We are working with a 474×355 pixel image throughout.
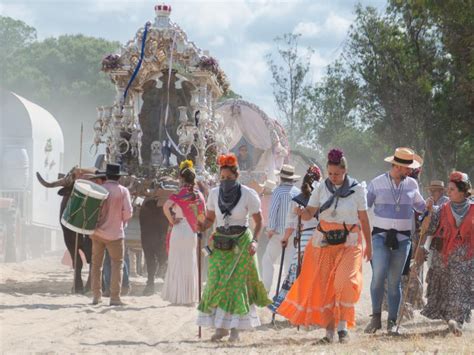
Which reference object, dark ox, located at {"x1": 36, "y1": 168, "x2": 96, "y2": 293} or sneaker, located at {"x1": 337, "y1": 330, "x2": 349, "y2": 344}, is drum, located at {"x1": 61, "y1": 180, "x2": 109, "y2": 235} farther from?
sneaker, located at {"x1": 337, "y1": 330, "x2": 349, "y2": 344}

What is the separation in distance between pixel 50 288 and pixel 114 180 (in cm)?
350

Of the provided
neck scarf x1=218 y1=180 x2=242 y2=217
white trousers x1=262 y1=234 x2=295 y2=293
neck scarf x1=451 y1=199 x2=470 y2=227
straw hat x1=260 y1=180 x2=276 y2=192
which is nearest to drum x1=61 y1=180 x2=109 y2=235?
white trousers x1=262 y1=234 x2=295 y2=293

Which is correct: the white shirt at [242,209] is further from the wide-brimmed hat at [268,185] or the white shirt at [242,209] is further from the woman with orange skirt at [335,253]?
the wide-brimmed hat at [268,185]

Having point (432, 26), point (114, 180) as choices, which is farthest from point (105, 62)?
point (432, 26)

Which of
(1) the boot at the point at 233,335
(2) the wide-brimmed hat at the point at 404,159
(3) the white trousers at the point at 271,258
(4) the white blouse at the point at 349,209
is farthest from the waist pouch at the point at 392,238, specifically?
(3) the white trousers at the point at 271,258

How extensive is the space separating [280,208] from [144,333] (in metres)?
3.11

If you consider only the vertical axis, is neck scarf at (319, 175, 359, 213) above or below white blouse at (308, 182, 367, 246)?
above

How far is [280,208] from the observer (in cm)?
1286

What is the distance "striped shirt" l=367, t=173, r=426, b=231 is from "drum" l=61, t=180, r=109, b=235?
136 inches

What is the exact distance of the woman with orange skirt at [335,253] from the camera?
9.39 meters

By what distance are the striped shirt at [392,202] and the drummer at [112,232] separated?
3408mm

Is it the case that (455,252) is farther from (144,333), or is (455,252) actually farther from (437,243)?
(144,333)

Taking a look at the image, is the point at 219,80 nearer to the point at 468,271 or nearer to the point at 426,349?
the point at 468,271

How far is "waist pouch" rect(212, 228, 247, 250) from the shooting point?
978cm
